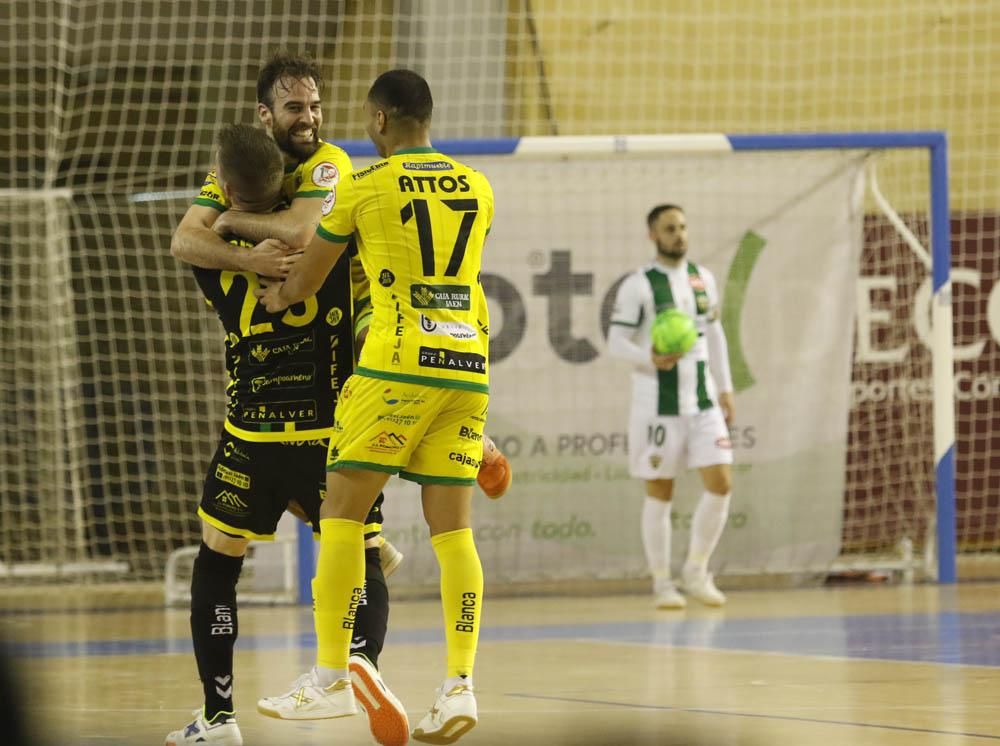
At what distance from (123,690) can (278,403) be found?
1.66m

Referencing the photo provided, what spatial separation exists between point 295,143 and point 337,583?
123cm

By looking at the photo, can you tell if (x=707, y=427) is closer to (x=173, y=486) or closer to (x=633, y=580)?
(x=633, y=580)

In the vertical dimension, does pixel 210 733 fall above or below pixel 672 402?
below

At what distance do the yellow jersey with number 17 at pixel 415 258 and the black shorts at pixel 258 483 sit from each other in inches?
12.4

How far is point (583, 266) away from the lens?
991 cm

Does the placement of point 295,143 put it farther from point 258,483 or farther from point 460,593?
point 460,593

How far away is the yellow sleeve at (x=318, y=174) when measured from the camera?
4.15 meters

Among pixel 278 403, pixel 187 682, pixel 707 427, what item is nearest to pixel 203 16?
pixel 707 427

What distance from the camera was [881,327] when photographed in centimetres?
1057

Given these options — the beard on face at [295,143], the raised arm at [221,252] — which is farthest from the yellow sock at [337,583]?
the beard on face at [295,143]

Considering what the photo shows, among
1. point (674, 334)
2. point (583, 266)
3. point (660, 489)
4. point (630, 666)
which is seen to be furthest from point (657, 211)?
point (630, 666)

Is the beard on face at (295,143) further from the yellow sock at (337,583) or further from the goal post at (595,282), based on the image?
the goal post at (595,282)

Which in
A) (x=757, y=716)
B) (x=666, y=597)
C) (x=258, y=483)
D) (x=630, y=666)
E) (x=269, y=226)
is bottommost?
(x=666, y=597)

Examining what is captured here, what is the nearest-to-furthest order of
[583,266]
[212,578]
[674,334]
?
[212,578]
[674,334]
[583,266]
